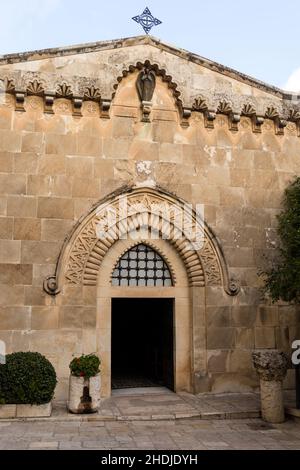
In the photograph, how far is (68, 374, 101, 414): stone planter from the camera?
29.2ft

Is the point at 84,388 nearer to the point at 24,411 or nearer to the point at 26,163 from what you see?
the point at 24,411

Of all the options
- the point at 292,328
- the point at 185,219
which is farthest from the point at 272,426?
the point at 185,219

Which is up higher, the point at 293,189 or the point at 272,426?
the point at 293,189

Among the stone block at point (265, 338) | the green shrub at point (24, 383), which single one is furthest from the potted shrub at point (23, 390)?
the stone block at point (265, 338)

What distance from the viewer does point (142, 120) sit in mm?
11383

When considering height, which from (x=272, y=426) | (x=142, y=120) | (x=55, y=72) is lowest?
(x=272, y=426)

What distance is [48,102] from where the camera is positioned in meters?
10.8

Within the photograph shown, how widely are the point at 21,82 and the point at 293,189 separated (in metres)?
6.82

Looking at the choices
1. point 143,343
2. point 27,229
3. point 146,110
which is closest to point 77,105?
point 146,110

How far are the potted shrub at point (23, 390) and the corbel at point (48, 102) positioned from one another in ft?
18.6

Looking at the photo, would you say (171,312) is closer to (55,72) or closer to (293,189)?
(293,189)

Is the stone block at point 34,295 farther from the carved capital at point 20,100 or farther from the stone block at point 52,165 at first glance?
the carved capital at point 20,100

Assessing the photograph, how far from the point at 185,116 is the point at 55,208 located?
3.96 metres

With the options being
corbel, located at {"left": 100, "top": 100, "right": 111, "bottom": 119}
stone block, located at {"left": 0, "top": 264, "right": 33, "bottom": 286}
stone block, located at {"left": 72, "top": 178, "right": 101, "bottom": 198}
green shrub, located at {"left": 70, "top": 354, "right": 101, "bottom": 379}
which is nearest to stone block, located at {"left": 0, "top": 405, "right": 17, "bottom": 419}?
green shrub, located at {"left": 70, "top": 354, "right": 101, "bottom": 379}
